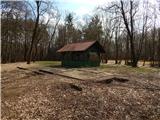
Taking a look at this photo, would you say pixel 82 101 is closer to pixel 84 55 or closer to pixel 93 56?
pixel 84 55

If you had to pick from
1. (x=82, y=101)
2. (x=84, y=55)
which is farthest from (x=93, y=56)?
(x=82, y=101)

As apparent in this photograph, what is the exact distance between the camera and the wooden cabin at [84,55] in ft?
112

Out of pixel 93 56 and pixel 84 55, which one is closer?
pixel 84 55

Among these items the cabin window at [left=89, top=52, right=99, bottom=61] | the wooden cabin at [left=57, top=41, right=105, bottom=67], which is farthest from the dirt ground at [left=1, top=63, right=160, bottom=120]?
the cabin window at [left=89, top=52, right=99, bottom=61]

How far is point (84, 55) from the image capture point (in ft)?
112

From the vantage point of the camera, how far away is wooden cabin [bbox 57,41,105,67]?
112ft

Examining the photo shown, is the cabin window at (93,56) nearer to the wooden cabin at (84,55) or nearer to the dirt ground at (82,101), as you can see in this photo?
the wooden cabin at (84,55)

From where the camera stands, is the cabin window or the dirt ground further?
the cabin window

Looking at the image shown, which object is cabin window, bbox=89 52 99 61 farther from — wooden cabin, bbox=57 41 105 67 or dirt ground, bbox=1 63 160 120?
dirt ground, bbox=1 63 160 120

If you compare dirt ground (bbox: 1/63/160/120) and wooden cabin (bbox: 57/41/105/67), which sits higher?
wooden cabin (bbox: 57/41/105/67)

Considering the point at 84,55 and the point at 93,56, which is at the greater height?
the point at 84,55

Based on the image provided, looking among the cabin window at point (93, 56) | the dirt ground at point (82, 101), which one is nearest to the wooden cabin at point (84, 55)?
the cabin window at point (93, 56)

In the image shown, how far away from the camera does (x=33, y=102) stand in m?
13.8

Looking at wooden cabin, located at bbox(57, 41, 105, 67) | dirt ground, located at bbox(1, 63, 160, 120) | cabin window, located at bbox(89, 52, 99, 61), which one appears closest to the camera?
dirt ground, located at bbox(1, 63, 160, 120)
